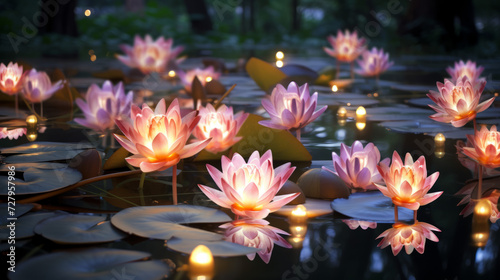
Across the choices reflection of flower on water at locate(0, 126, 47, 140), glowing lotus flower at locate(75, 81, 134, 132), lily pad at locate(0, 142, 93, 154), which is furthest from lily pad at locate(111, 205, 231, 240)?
reflection of flower on water at locate(0, 126, 47, 140)

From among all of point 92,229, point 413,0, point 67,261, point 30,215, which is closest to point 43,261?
point 67,261

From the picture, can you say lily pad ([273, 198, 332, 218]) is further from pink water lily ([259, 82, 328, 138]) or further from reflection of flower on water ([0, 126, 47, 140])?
reflection of flower on water ([0, 126, 47, 140])

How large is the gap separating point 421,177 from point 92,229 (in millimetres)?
771

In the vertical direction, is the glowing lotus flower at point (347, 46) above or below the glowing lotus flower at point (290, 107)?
above

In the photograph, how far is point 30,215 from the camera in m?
1.34

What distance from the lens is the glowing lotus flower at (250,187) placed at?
4.16 ft

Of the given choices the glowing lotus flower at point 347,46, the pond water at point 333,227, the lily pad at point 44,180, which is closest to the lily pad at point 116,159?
the pond water at point 333,227

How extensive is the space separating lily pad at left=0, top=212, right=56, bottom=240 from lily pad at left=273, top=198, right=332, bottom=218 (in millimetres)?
565

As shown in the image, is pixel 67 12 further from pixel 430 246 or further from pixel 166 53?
pixel 430 246

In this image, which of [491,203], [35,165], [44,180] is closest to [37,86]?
[35,165]

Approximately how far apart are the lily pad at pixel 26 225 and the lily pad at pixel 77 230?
28 mm

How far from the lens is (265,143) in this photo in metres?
1.95

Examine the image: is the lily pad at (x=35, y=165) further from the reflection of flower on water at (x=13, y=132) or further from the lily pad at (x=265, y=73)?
the lily pad at (x=265, y=73)

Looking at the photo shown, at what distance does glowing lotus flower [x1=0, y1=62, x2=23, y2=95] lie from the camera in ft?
8.42
